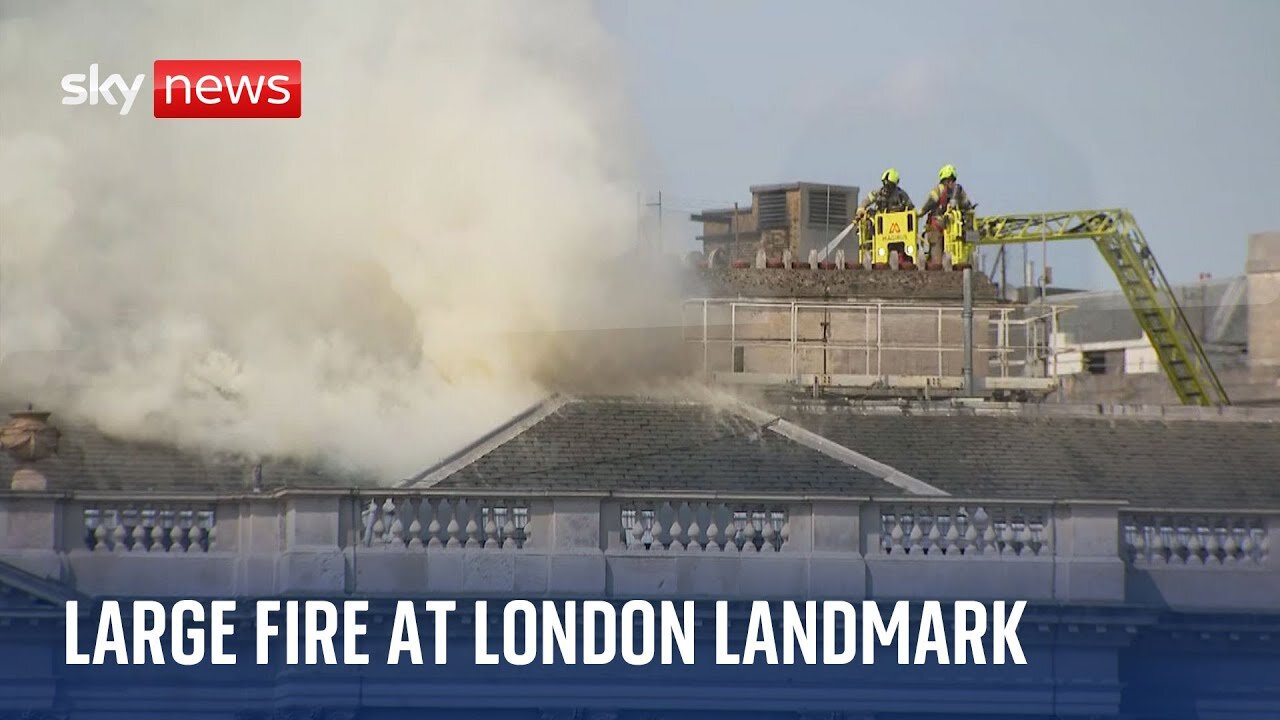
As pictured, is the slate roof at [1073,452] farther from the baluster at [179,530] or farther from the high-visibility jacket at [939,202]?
the high-visibility jacket at [939,202]

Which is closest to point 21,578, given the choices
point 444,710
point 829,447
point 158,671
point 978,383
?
point 158,671

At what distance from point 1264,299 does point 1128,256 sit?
18.6 ft

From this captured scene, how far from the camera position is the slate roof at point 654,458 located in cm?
4053

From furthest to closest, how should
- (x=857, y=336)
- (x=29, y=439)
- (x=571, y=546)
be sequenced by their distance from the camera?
(x=857, y=336), (x=29, y=439), (x=571, y=546)

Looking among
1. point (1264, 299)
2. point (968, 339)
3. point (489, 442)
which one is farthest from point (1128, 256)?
point (489, 442)

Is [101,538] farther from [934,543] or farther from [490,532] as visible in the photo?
[934,543]

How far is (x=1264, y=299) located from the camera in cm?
6344

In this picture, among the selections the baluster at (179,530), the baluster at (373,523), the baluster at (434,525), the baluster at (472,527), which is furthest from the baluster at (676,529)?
the baluster at (179,530)

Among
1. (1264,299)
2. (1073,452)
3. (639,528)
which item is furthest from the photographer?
(1264,299)

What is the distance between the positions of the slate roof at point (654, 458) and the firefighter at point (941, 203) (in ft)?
68.6

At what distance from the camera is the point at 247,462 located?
43562 millimetres

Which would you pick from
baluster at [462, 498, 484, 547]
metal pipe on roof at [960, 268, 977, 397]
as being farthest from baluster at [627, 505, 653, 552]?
metal pipe on roof at [960, 268, 977, 397]

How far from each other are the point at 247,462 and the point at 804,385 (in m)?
10.7

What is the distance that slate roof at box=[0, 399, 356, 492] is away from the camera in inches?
1679
